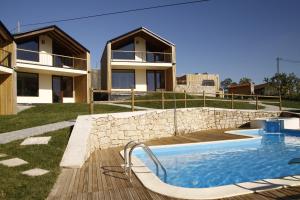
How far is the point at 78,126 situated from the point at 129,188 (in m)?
5.01

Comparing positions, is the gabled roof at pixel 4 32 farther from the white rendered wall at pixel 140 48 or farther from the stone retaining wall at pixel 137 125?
the white rendered wall at pixel 140 48

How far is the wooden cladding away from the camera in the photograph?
16875 millimetres

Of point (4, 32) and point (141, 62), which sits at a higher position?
point (4, 32)

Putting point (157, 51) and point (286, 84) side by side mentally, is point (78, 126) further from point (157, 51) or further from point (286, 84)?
point (286, 84)

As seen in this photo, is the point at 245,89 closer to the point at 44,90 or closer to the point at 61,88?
the point at 61,88

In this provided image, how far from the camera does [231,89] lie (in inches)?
1677

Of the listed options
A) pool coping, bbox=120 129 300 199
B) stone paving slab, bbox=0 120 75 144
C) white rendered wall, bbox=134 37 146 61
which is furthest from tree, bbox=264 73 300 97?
pool coping, bbox=120 129 300 199

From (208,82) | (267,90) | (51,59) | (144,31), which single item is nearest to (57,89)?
(51,59)

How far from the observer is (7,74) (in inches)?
687

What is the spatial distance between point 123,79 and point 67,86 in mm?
5417

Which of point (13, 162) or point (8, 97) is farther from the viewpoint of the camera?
point (8, 97)

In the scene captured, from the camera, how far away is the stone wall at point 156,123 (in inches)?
420

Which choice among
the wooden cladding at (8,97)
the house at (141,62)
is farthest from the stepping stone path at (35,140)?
the house at (141,62)

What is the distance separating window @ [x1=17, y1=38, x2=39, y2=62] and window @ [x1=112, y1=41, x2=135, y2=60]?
6594 millimetres
